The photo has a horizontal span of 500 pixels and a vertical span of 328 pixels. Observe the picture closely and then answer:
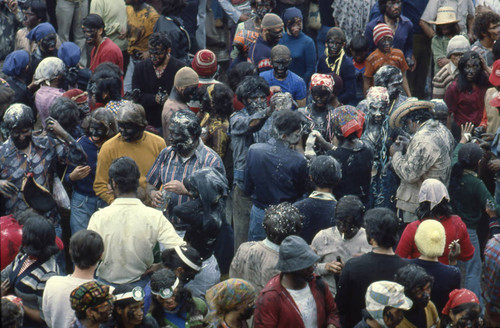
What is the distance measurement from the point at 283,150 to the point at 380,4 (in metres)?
5.19

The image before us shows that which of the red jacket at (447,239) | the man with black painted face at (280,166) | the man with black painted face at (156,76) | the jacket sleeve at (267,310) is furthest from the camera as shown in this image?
the man with black painted face at (156,76)

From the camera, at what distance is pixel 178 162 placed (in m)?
7.66

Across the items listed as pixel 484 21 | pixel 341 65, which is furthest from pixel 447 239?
pixel 484 21

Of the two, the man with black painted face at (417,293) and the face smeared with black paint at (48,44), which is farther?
the face smeared with black paint at (48,44)

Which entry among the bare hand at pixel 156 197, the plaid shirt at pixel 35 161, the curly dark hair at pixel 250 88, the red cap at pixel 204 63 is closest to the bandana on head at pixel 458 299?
the bare hand at pixel 156 197

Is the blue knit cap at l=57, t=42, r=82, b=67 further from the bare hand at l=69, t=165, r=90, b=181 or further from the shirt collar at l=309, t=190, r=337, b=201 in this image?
the shirt collar at l=309, t=190, r=337, b=201

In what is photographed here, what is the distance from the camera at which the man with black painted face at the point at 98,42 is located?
10.9m

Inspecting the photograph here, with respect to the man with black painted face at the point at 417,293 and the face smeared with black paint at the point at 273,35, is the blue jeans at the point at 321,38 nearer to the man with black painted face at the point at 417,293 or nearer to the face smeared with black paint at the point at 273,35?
the face smeared with black paint at the point at 273,35

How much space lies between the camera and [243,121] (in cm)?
862

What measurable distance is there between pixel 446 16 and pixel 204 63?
4158mm

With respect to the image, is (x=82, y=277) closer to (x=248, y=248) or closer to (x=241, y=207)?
(x=248, y=248)

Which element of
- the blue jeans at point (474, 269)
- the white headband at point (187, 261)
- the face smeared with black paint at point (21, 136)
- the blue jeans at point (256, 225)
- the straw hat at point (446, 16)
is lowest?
the blue jeans at point (474, 269)

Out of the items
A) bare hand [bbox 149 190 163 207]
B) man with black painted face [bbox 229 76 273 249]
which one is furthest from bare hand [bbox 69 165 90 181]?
man with black painted face [bbox 229 76 273 249]

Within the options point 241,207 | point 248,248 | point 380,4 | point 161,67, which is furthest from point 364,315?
point 380,4
